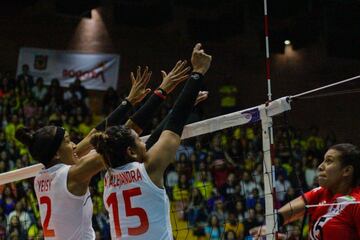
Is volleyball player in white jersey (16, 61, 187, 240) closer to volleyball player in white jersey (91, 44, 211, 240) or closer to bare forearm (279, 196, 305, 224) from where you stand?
volleyball player in white jersey (91, 44, 211, 240)

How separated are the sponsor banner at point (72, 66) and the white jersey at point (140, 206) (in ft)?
51.7

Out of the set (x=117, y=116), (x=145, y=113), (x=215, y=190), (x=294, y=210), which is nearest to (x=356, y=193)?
(x=294, y=210)

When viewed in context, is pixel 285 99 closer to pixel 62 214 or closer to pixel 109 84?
pixel 62 214

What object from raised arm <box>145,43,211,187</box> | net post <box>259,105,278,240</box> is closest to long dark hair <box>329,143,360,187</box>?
net post <box>259,105,278,240</box>

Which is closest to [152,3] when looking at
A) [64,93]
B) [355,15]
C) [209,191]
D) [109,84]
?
[109,84]

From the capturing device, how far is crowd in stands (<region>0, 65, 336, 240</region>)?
11.3 meters

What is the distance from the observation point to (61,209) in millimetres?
4285

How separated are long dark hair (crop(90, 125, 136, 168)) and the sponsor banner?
1563 cm

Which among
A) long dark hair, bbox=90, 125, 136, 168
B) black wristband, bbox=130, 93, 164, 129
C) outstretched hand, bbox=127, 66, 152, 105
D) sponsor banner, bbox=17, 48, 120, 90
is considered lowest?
long dark hair, bbox=90, 125, 136, 168

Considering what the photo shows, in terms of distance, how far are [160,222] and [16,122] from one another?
12.5 meters

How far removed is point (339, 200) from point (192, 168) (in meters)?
10.4

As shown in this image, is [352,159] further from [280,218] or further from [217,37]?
[217,37]

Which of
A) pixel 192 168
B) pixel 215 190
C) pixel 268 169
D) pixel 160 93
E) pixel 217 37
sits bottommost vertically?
pixel 215 190

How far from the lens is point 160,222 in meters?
3.75
